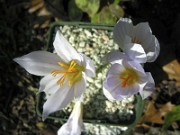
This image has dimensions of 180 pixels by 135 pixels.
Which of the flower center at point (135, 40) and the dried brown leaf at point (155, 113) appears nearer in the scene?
the flower center at point (135, 40)

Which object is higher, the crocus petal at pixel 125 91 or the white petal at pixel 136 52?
the white petal at pixel 136 52

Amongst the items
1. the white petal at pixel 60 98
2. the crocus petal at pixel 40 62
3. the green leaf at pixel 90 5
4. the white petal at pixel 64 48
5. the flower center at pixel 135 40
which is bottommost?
the white petal at pixel 60 98

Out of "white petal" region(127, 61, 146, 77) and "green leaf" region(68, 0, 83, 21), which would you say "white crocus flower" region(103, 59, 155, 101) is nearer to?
"white petal" region(127, 61, 146, 77)

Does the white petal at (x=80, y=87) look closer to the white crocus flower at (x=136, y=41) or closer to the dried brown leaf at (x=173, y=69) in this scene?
the white crocus flower at (x=136, y=41)

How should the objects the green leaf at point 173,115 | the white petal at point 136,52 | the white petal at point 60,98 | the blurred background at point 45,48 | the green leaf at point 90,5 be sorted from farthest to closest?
the blurred background at point 45,48 < the green leaf at point 173,115 < the green leaf at point 90,5 < the white petal at point 60,98 < the white petal at point 136,52

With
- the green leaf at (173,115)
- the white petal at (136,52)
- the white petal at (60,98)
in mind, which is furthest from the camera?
the green leaf at (173,115)

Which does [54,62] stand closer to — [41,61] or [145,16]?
[41,61]

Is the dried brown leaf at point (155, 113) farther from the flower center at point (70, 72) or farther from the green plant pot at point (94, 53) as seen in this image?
the flower center at point (70, 72)

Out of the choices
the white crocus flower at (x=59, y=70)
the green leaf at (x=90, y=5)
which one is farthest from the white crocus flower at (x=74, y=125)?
the green leaf at (x=90, y=5)
